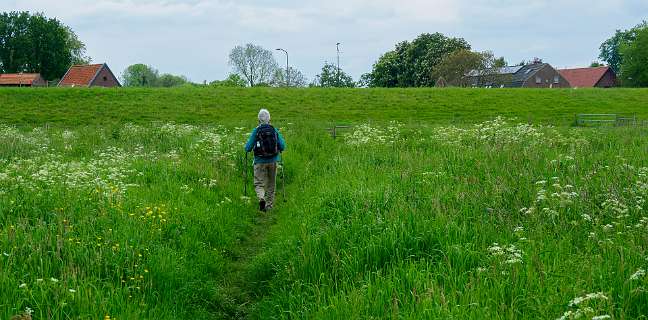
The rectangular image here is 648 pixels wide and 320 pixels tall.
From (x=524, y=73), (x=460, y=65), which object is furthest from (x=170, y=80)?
(x=460, y=65)

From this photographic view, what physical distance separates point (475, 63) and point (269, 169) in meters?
57.9

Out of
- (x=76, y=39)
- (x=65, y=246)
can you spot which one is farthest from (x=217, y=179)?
(x=76, y=39)

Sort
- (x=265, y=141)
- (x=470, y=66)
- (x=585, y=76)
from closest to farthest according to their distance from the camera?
(x=265, y=141) < (x=470, y=66) < (x=585, y=76)

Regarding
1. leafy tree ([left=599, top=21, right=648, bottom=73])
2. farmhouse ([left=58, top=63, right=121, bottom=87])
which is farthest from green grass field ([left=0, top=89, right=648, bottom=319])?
leafy tree ([left=599, top=21, right=648, bottom=73])

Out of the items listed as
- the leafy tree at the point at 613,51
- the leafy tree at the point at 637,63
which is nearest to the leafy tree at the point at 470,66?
the leafy tree at the point at 637,63

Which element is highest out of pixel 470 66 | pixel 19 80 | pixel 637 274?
pixel 470 66

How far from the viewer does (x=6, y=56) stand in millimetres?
83000

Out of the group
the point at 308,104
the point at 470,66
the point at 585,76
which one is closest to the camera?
the point at 308,104

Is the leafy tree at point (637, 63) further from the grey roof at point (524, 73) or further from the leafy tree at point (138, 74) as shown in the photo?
the leafy tree at point (138, 74)

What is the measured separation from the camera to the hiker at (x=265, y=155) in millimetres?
11812

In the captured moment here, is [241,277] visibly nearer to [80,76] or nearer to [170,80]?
[80,76]

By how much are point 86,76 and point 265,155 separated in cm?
7282

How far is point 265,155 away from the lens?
39.1ft

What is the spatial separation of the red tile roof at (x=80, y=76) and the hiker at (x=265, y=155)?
232 ft
